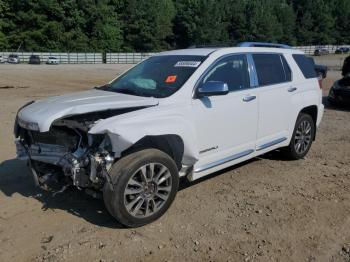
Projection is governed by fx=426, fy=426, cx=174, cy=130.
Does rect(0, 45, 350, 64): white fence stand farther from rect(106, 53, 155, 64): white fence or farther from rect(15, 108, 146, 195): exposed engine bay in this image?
rect(15, 108, 146, 195): exposed engine bay

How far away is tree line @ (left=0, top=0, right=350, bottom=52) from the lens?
66.4m

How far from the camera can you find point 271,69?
605cm

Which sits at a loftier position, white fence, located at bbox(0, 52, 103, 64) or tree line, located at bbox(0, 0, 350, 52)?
tree line, located at bbox(0, 0, 350, 52)

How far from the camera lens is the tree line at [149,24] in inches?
2613

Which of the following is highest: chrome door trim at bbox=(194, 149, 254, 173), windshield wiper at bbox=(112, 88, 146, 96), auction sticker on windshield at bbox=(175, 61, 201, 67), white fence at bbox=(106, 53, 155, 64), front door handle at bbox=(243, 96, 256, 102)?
auction sticker on windshield at bbox=(175, 61, 201, 67)

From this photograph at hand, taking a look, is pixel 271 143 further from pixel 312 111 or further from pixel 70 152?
pixel 70 152

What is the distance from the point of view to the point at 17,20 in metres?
67.1

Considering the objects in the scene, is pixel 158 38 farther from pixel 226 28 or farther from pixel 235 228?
pixel 235 228

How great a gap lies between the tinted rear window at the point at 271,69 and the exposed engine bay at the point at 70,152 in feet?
7.03

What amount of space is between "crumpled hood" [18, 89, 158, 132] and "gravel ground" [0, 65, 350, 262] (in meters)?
1.10

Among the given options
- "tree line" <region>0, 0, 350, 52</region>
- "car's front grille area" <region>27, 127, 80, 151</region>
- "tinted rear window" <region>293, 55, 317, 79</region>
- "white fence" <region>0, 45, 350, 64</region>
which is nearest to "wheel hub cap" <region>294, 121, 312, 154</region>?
"tinted rear window" <region>293, 55, 317, 79</region>

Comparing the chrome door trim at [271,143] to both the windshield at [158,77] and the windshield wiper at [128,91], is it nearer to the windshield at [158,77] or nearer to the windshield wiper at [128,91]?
the windshield at [158,77]

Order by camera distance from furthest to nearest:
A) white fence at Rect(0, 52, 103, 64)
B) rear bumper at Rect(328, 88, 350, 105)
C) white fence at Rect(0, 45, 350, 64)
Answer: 1. white fence at Rect(0, 45, 350, 64)
2. white fence at Rect(0, 52, 103, 64)
3. rear bumper at Rect(328, 88, 350, 105)

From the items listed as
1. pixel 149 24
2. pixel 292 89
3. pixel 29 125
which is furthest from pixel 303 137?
pixel 149 24
